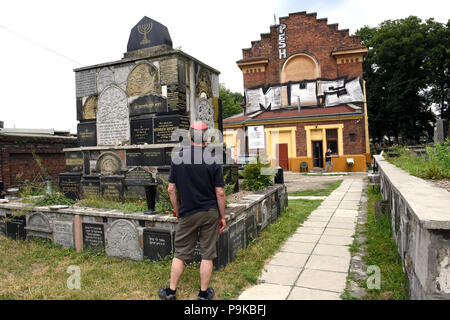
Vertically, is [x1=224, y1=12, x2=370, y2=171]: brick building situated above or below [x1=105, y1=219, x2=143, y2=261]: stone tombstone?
above

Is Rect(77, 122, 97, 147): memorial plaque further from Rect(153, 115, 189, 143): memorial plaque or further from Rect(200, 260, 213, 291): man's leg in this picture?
Rect(200, 260, 213, 291): man's leg

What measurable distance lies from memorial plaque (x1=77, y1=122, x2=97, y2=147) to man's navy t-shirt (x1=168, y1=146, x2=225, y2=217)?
13.8ft

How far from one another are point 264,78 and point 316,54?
4.48m

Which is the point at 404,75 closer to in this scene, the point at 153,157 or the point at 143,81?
the point at 143,81

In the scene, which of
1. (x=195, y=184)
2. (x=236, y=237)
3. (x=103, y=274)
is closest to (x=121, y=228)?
(x=103, y=274)

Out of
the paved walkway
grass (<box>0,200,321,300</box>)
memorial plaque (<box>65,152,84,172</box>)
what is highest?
memorial plaque (<box>65,152,84,172</box>)

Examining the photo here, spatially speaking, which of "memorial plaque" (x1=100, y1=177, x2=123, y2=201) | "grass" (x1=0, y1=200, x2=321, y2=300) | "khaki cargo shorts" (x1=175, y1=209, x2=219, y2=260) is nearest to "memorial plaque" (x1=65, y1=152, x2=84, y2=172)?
"memorial plaque" (x1=100, y1=177, x2=123, y2=201)

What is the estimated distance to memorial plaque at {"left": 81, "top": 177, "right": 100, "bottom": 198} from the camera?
6.30 metres

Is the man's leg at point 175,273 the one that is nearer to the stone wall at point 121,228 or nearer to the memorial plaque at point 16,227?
the stone wall at point 121,228

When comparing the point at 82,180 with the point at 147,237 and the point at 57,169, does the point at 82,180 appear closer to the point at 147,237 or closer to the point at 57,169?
the point at 147,237

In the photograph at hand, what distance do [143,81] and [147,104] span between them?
51cm

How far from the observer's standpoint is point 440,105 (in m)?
31.0

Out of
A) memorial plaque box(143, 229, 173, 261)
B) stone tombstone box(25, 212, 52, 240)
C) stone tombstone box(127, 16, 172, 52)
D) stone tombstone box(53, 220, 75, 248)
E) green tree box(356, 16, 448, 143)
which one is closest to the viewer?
memorial plaque box(143, 229, 173, 261)

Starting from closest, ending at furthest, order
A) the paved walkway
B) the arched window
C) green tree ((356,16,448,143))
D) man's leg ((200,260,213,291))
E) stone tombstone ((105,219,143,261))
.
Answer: man's leg ((200,260,213,291)) → the paved walkway → stone tombstone ((105,219,143,261)) → the arched window → green tree ((356,16,448,143))
